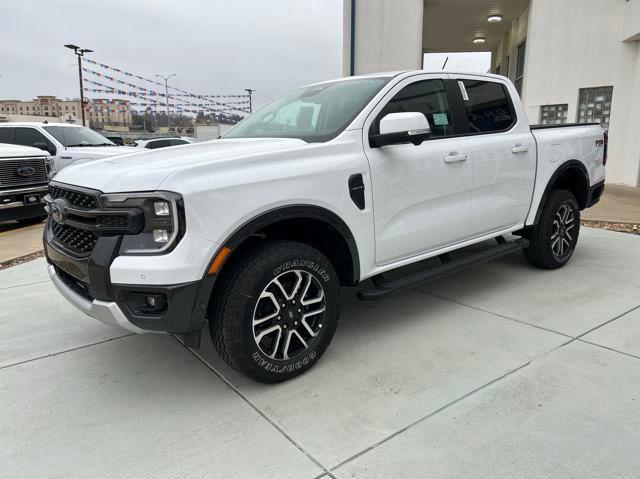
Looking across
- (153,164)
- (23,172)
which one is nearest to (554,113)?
(23,172)

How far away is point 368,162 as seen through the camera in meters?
3.30

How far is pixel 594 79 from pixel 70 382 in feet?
41.3

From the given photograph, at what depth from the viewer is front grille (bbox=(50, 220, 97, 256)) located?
2.79 meters

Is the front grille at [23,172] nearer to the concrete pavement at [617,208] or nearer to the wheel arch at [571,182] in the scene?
the wheel arch at [571,182]

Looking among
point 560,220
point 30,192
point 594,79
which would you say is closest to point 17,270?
point 30,192

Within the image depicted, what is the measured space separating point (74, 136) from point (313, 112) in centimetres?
928

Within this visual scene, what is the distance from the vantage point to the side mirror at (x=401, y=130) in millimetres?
3223

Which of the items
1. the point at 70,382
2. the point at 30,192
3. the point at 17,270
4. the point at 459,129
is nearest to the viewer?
the point at 70,382

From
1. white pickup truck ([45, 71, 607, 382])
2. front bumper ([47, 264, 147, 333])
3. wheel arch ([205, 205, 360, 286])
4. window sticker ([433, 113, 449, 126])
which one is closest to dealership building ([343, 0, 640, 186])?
white pickup truck ([45, 71, 607, 382])

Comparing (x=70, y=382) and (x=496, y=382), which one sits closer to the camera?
(x=496, y=382)

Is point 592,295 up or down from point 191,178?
down

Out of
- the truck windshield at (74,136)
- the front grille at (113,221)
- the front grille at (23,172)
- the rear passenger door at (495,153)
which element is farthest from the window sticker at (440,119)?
the truck windshield at (74,136)

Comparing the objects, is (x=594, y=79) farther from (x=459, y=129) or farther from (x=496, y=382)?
(x=496, y=382)

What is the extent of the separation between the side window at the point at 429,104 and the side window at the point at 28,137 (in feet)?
31.1
